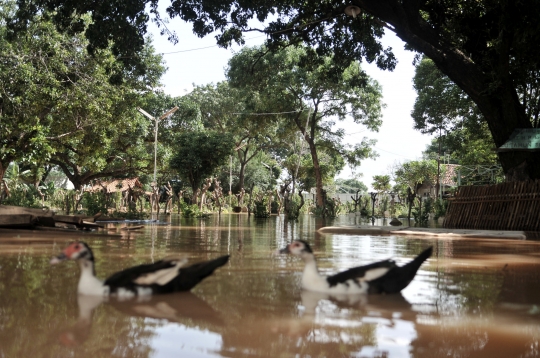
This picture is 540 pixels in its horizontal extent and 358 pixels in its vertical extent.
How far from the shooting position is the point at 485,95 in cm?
1358

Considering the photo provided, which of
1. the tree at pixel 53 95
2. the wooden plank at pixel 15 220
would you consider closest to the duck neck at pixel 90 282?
the wooden plank at pixel 15 220

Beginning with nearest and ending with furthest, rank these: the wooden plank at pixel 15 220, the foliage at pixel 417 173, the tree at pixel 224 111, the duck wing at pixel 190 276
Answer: the duck wing at pixel 190 276 → the wooden plank at pixel 15 220 → the tree at pixel 224 111 → the foliage at pixel 417 173

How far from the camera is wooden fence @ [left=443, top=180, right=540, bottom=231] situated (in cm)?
1327

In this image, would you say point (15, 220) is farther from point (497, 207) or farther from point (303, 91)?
point (303, 91)

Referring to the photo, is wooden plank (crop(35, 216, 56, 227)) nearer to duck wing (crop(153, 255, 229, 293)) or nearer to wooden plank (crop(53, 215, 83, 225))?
wooden plank (crop(53, 215, 83, 225))

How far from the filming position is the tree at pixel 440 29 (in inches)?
537

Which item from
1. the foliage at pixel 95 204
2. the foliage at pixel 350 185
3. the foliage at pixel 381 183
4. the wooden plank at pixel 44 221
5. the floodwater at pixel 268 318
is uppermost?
the foliage at pixel 350 185

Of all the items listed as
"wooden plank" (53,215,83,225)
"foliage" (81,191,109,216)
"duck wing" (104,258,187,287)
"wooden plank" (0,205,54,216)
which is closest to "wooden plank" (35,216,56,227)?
"wooden plank" (0,205,54,216)

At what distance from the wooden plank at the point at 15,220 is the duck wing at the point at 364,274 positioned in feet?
24.5

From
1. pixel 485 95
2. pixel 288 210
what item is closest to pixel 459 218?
pixel 485 95

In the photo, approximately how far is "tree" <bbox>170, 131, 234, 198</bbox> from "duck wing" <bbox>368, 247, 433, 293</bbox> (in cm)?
2674

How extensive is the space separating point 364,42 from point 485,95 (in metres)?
5.35

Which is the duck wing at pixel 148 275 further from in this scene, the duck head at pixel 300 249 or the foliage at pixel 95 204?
the foliage at pixel 95 204

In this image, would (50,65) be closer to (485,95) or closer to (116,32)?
(116,32)
